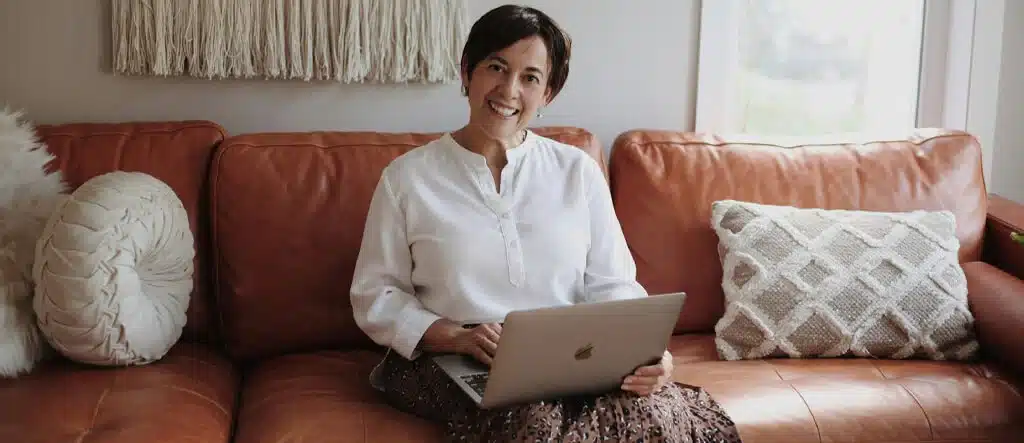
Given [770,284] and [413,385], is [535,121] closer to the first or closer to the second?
[770,284]

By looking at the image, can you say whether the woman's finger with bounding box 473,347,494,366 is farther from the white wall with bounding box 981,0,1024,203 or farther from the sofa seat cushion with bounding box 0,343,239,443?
the white wall with bounding box 981,0,1024,203

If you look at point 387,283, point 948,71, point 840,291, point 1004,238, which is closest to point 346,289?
point 387,283

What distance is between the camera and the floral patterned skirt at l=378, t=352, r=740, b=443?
1.54m

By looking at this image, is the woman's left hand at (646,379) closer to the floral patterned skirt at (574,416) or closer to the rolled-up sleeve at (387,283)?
the floral patterned skirt at (574,416)

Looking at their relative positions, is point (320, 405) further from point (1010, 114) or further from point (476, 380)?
point (1010, 114)

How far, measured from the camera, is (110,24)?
227cm

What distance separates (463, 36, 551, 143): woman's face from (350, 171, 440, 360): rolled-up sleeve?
208 mm

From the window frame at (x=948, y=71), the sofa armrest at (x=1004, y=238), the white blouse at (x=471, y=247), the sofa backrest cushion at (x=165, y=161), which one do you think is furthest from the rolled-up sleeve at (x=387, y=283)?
the sofa armrest at (x=1004, y=238)

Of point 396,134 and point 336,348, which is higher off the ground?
point 396,134

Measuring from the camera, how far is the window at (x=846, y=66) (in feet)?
8.70

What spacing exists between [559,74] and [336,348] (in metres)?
0.73

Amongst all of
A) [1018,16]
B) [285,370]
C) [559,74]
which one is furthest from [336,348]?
[1018,16]

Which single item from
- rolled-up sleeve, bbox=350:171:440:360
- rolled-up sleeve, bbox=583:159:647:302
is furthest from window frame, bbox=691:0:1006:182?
rolled-up sleeve, bbox=350:171:440:360

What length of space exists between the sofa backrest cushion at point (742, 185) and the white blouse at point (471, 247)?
36 cm
